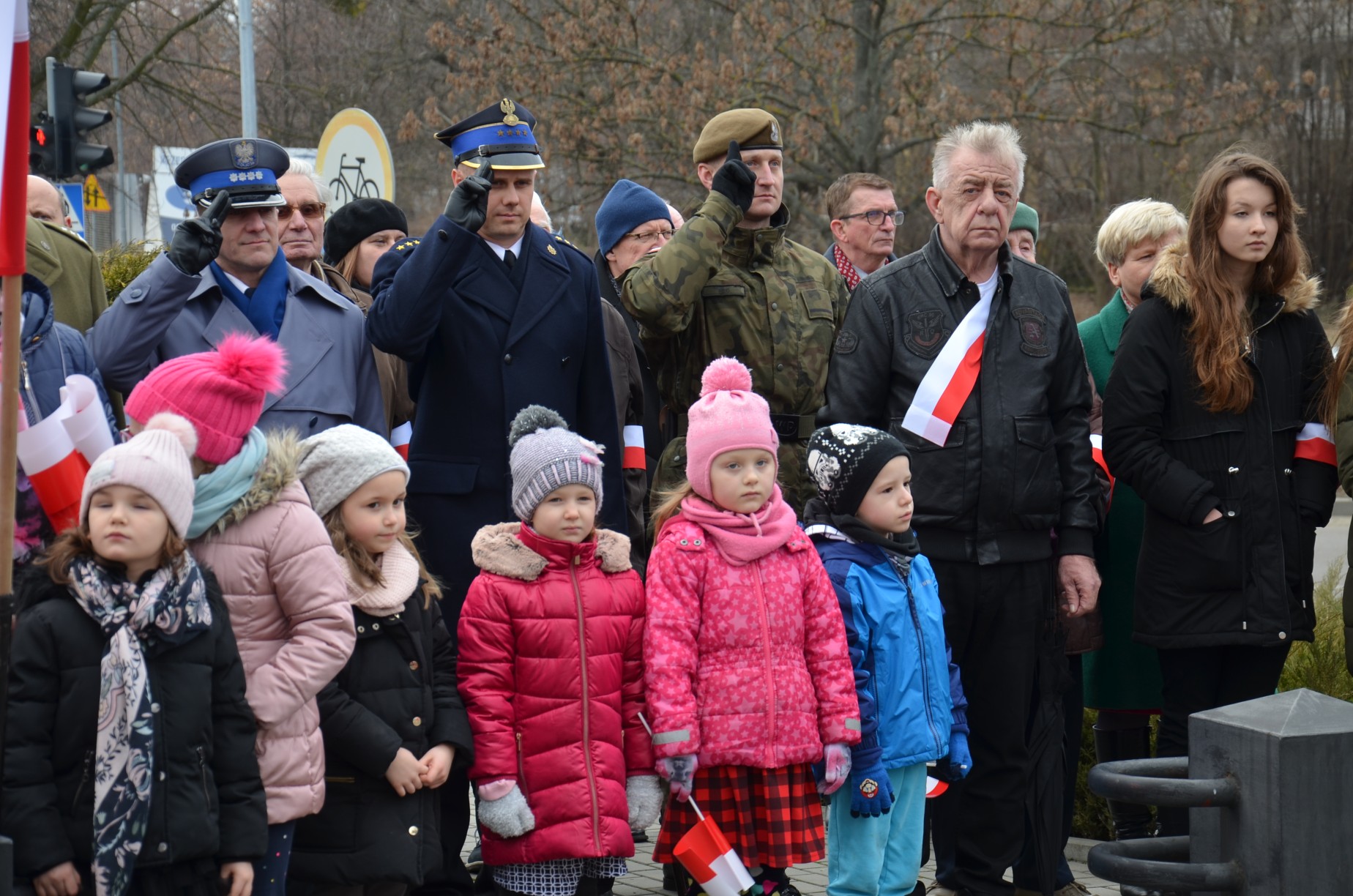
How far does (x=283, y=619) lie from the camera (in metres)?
3.83

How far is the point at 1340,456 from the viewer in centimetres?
488

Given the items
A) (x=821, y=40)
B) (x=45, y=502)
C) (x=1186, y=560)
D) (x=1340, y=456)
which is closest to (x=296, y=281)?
(x=45, y=502)

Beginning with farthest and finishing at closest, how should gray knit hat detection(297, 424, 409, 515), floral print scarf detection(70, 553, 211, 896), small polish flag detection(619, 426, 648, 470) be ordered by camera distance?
small polish flag detection(619, 426, 648, 470)
gray knit hat detection(297, 424, 409, 515)
floral print scarf detection(70, 553, 211, 896)

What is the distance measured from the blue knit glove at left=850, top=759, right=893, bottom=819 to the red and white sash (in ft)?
3.34

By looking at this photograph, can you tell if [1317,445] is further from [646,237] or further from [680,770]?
[646,237]

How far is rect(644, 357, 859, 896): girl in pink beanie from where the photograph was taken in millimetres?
4211

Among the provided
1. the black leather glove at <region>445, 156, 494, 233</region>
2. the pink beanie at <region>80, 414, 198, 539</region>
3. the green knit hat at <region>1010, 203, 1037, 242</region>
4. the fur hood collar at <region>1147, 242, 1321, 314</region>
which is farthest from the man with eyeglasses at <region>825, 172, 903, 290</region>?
the pink beanie at <region>80, 414, 198, 539</region>

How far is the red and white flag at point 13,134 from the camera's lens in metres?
3.00

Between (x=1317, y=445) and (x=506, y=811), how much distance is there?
8.96ft

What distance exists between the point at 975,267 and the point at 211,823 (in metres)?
2.80

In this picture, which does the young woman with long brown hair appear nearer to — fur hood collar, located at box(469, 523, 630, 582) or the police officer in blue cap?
fur hood collar, located at box(469, 523, 630, 582)

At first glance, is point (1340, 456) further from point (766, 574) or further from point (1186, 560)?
point (766, 574)

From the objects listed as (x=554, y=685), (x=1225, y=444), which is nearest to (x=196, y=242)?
(x=554, y=685)

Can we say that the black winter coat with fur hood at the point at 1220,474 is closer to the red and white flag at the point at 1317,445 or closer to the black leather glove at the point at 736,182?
the red and white flag at the point at 1317,445
